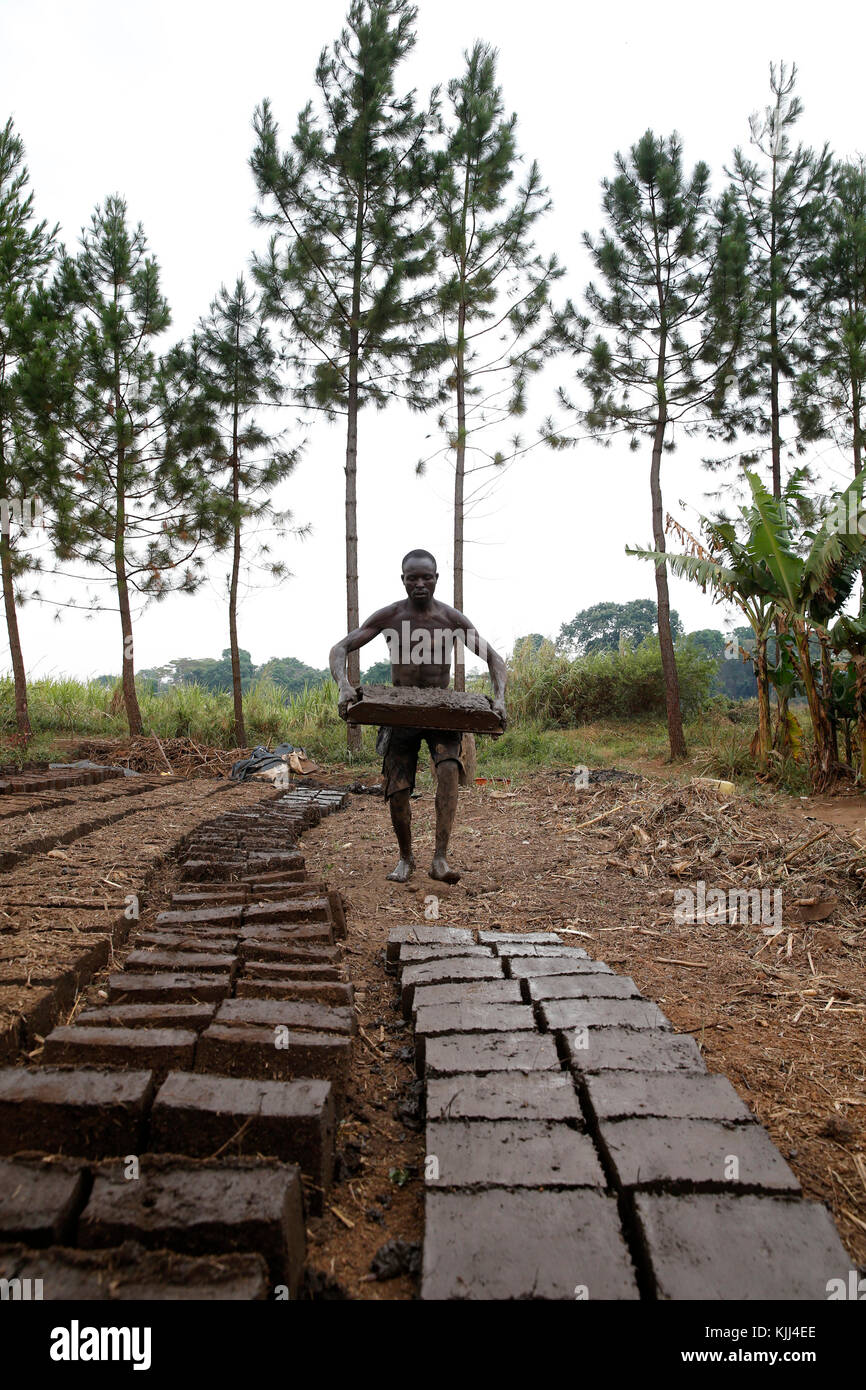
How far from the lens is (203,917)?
2951 millimetres

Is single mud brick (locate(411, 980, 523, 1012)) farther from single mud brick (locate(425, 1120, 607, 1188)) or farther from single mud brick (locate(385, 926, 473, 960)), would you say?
single mud brick (locate(425, 1120, 607, 1188))

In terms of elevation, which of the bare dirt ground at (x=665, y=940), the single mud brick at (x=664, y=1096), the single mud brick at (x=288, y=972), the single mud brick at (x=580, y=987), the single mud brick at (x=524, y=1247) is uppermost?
the single mud brick at (x=288, y=972)

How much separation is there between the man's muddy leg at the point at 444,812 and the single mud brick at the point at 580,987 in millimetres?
1753

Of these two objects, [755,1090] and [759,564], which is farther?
[759,564]

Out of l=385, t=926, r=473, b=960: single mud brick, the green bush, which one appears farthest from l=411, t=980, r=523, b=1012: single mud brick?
the green bush

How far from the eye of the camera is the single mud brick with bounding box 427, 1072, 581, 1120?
1780 mm

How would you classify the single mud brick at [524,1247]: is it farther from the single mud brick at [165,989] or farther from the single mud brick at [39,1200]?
the single mud brick at [165,989]

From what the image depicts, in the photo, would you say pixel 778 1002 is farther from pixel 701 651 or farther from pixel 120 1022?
pixel 701 651

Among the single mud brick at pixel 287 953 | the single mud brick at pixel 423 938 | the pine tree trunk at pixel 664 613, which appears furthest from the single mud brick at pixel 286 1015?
the pine tree trunk at pixel 664 613

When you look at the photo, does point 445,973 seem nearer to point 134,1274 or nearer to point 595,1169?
point 595,1169

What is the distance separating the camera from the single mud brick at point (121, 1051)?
6.13 feet
